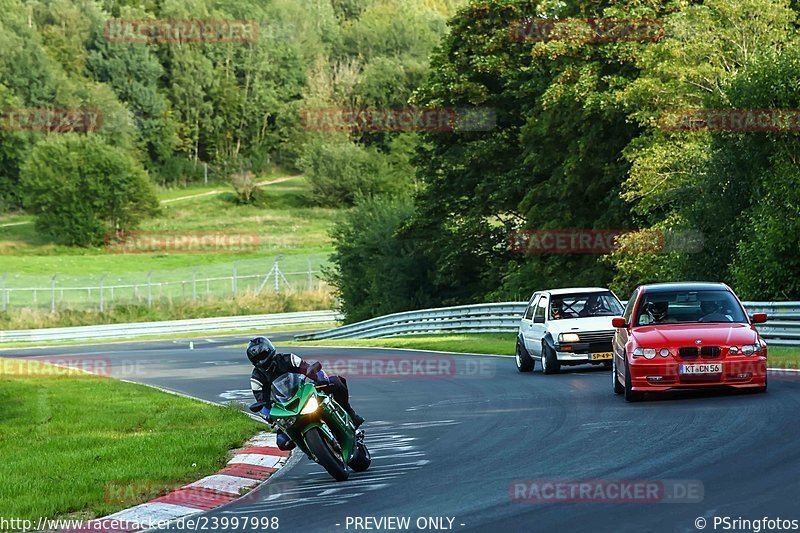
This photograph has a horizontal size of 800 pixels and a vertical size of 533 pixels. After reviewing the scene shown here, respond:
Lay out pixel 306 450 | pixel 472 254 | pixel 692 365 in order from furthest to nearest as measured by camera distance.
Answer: pixel 472 254, pixel 692 365, pixel 306 450

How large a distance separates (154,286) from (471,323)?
47294 millimetres

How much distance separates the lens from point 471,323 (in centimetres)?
4162

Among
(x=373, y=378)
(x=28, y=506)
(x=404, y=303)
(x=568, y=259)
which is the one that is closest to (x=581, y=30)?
(x=568, y=259)

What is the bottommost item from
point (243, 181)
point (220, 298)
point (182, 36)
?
point (220, 298)

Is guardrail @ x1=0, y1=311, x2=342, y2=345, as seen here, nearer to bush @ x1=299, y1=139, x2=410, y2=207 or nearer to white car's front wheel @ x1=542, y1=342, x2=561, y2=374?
white car's front wheel @ x1=542, y1=342, x2=561, y2=374

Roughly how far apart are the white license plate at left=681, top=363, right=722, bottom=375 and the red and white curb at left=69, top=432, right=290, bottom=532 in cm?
522

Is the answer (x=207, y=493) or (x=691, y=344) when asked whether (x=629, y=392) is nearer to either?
(x=691, y=344)

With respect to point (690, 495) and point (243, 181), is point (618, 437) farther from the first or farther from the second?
point (243, 181)

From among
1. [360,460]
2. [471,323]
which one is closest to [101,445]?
[360,460]

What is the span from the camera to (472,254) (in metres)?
51.2

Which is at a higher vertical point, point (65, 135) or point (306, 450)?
point (65, 135)

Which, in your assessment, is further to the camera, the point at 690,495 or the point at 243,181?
the point at 243,181

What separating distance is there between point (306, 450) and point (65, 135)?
10793 centimetres

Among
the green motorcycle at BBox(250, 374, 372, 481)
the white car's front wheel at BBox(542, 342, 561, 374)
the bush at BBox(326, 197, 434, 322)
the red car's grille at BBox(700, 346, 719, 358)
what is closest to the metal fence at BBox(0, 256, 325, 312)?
the bush at BBox(326, 197, 434, 322)
